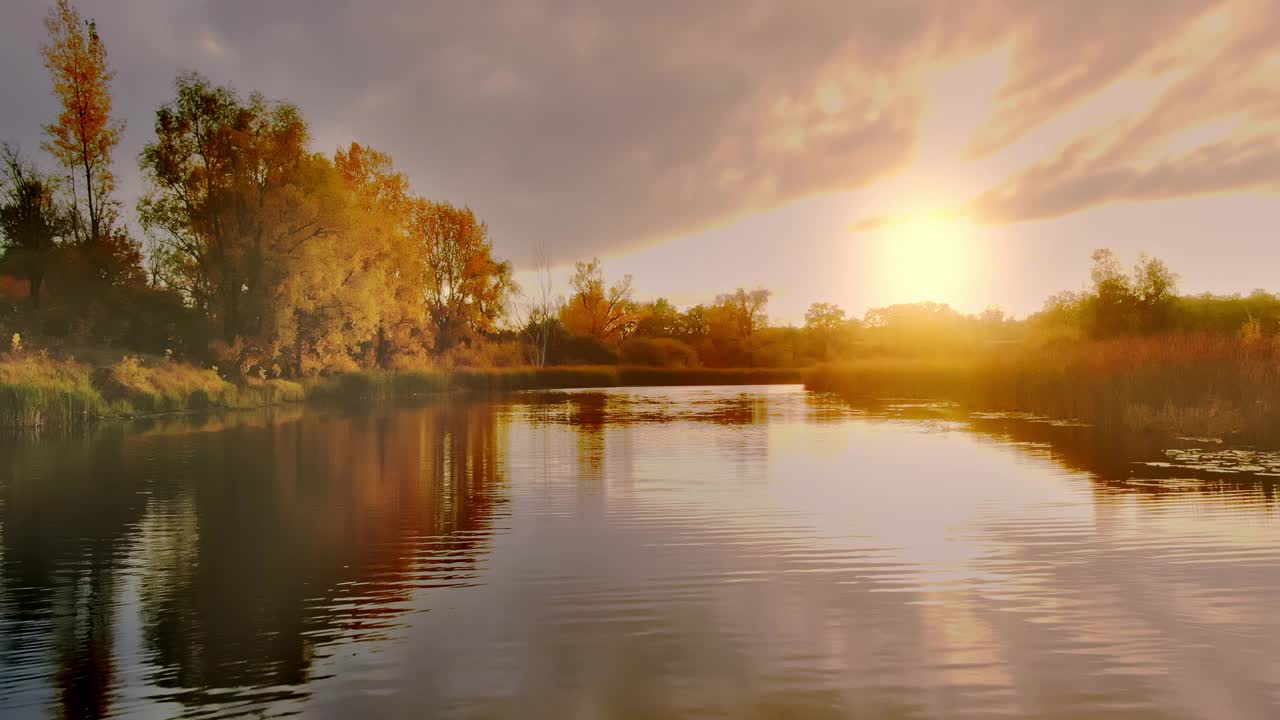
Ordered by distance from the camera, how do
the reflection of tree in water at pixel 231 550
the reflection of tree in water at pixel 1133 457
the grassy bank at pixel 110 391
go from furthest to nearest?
the grassy bank at pixel 110 391, the reflection of tree in water at pixel 1133 457, the reflection of tree in water at pixel 231 550

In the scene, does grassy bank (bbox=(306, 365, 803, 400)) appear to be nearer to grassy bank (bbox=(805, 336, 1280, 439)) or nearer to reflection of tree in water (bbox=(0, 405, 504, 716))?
reflection of tree in water (bbox=(0, 405, 504, 716))

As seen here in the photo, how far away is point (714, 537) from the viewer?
1123cm

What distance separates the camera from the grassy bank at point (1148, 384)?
72.8 ft

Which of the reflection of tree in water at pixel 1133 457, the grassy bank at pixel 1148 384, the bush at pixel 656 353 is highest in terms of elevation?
the bush at pixel 656 353

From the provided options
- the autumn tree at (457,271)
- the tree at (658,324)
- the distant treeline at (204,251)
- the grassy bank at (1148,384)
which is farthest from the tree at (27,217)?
the tree at (658,324)

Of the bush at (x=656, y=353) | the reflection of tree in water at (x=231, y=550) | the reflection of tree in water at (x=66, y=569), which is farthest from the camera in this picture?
the bush at (x=656, y=353)

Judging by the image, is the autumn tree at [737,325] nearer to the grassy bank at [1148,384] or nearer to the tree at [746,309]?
the tree at [746,309]

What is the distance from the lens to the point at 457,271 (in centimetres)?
7356

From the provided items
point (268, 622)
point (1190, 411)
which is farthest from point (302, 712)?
point (1190, 411)

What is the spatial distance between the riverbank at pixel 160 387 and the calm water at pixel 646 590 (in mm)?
10862

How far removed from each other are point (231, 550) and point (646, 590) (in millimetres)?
5444

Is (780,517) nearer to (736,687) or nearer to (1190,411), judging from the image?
(736,687)

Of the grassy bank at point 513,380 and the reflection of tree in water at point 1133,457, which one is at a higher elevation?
the grassy bank at point 513,380

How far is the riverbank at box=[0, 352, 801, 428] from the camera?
27.8m
